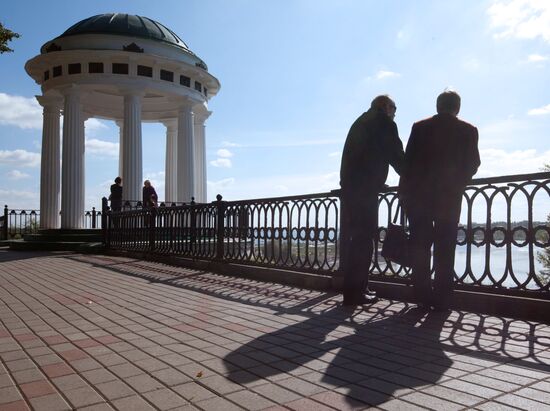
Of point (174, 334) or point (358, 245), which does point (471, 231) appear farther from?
point (174, 334)

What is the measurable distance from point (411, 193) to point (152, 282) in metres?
4.71

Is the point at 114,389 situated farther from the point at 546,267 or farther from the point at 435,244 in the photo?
the point at 546,267

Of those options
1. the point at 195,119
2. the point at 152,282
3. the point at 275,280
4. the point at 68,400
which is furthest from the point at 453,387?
the point at 195,119

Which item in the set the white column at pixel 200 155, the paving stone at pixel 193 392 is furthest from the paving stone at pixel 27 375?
the white column at pixel 200 155

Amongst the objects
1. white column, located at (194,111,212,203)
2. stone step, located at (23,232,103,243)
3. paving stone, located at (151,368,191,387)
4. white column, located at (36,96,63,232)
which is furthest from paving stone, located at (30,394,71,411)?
white column, located at (194,111,212,203)

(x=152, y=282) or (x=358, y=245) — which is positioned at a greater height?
(x=358, y=245)

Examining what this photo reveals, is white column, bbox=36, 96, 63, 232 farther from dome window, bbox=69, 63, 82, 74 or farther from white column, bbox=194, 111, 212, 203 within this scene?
white column, bbox=194, 111, 212, 203

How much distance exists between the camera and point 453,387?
288 centimetres

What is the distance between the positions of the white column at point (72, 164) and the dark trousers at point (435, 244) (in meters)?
17.7

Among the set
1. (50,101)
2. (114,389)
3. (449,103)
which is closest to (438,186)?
(449,103)

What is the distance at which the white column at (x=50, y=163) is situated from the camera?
21609mm

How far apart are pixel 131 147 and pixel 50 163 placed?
471 cm

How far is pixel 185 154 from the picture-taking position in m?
21.9

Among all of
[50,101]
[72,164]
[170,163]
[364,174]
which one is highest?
[50,101]
